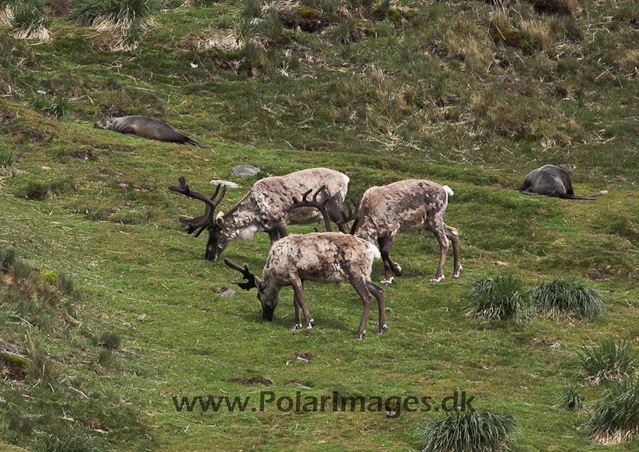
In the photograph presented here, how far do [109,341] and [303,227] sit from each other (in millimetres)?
9573

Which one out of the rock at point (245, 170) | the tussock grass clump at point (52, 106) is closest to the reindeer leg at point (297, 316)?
the rock at point (245, 170)

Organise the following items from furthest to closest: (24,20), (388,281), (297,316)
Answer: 1. (24,20)
2. (388,281)
3. (297,316)

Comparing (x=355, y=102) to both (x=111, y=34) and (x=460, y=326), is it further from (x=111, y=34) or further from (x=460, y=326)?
(x=460, y=326)


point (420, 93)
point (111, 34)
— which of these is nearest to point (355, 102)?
point (420, 93)

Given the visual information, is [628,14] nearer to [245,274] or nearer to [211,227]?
[211,227]

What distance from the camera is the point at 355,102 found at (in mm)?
29797

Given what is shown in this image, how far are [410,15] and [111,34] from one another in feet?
39.7

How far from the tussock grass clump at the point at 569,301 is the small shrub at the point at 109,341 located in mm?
7568

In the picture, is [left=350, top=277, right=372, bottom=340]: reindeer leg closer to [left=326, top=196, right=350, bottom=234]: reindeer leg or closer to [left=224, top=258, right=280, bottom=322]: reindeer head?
[left=224, top=258, right=280, bottom=322]: reindeer head

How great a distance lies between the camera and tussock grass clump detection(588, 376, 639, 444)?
33.2 feet

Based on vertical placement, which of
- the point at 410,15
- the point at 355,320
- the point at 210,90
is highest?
the point at 410,15

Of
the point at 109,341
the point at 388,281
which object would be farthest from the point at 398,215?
the point at 109,341

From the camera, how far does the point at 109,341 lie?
11930 millimetres

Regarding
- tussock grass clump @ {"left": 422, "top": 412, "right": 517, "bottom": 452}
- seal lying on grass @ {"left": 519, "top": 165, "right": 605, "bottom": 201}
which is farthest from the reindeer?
tussock grass clump @ {"left": 422, "top": 412, "right": 517, "bottom": 452}
